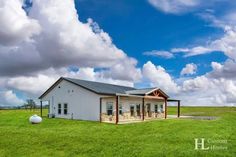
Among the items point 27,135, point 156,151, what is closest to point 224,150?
point 156,151

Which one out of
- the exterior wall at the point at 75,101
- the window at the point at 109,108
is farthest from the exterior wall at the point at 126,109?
the exterior wall at the point at 75,101

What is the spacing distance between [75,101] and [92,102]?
2630 mm

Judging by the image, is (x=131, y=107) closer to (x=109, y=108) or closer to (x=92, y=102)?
(x=109, y=108)

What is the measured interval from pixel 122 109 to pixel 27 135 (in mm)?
17416

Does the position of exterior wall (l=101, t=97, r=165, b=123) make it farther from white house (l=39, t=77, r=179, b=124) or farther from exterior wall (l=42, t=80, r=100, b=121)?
exterior wall (l=42, t=80, r=100, b=121)

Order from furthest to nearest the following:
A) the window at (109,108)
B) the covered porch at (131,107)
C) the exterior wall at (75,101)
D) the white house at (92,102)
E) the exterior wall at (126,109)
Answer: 1. the window at (109,108)
2. the exterior wall at (126,109)
3. the covered porch at (131,107)
4. the exterior wall at (75,101)
5. the white house at (92,102)

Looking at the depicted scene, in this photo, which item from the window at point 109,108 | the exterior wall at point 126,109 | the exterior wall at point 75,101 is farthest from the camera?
the window at point 109,108

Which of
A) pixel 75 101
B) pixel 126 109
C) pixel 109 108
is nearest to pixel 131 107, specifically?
pixel 126 109

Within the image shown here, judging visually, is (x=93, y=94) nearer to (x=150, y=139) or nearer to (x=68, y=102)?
(x=68, y=102)

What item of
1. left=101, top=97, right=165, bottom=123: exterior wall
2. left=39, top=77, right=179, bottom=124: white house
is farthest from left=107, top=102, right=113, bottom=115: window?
left=101, top=97, right=165, bottom=123: exterior wall

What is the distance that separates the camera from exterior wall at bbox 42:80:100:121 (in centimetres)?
3073

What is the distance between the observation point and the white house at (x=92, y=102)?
30594 millimetres

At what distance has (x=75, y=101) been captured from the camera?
32.5m

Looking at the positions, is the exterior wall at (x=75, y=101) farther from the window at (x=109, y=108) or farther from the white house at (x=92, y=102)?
the window at (x=109, y=108)
